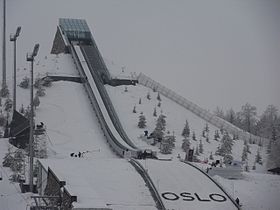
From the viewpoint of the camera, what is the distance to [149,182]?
24672 mm

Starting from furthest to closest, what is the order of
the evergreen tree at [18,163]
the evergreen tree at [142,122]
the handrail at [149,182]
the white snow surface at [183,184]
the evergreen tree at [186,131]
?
the evergreen tree at [142,122]
the evergreen tree at [186,131]
the evergreen tree at [18,163]
the white snow surface at [183,184]
the handrail at [149,182]

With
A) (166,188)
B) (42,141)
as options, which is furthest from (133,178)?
(42,141)

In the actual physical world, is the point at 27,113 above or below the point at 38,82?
below

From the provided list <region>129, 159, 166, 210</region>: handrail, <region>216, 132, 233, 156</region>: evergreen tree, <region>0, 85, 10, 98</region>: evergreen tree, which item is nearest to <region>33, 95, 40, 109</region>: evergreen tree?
<region>0, 85, 10, 98</region>: evergreen tree

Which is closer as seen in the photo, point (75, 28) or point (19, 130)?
point (19, 130)

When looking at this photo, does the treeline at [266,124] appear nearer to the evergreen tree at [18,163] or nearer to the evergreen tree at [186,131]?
the evergreen tree at [186,131]

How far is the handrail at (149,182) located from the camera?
2305cm

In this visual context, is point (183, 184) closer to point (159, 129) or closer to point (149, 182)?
point (149, 182)

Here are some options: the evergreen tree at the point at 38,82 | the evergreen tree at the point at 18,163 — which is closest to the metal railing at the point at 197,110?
the evergreen tree at the point at 38,82

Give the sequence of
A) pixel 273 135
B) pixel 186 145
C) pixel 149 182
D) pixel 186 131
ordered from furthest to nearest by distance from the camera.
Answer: pixel 186 131
pixel 273 135
pixel 186 145
pixel 149 182

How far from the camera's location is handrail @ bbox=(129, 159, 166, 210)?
2305 cm

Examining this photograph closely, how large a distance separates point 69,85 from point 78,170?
16947 millimetres

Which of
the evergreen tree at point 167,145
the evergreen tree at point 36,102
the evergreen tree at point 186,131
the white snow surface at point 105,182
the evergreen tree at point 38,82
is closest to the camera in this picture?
the white snow surface at point 105,182

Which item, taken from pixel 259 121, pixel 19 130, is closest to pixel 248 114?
pixel 259 121
